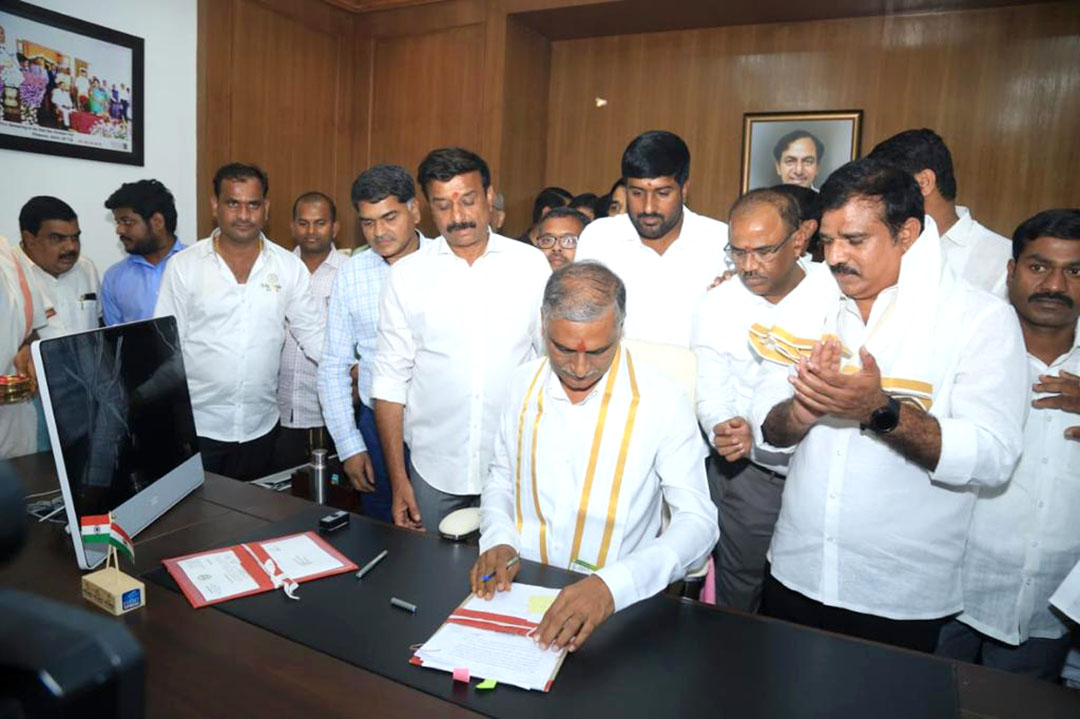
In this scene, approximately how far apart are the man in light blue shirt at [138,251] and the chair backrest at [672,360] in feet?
9.31

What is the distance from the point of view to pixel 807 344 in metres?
1.70

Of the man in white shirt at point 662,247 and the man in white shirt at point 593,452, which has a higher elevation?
the man in white shirt at point 662,247

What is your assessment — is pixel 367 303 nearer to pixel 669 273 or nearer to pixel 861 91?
pixel 669 273

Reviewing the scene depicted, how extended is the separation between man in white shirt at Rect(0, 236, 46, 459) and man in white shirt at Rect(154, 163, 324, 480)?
0.46 m

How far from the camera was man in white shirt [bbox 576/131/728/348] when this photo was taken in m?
2.52

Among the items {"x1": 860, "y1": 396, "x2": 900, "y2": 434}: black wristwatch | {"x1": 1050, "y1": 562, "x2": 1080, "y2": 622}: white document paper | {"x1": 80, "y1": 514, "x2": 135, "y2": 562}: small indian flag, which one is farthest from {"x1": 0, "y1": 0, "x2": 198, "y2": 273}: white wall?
{"x1": 1050, "y1": 562, "x2": 1080, "y2": 622}: white document paper

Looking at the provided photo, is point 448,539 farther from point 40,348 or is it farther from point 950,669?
point 950,669

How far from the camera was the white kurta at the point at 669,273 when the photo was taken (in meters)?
2.55

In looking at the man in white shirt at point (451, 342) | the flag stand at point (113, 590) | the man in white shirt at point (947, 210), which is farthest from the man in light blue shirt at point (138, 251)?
the man in white shirt at point (947, 210)

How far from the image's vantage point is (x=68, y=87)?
3.86 metres

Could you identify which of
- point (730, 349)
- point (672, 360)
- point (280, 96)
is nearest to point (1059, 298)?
point (730, 349)

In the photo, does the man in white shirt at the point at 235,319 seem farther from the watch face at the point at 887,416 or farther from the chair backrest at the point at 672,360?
the watch face at the point at 887,416

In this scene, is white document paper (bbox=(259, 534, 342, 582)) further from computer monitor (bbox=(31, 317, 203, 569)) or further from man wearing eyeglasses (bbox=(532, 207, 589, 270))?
man wearing eyeglasses (bbox=(532, 207, 589, 270))

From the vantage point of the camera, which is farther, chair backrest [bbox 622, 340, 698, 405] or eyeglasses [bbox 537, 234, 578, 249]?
eyeglasses [bbox 537, 234, 578, 249]
